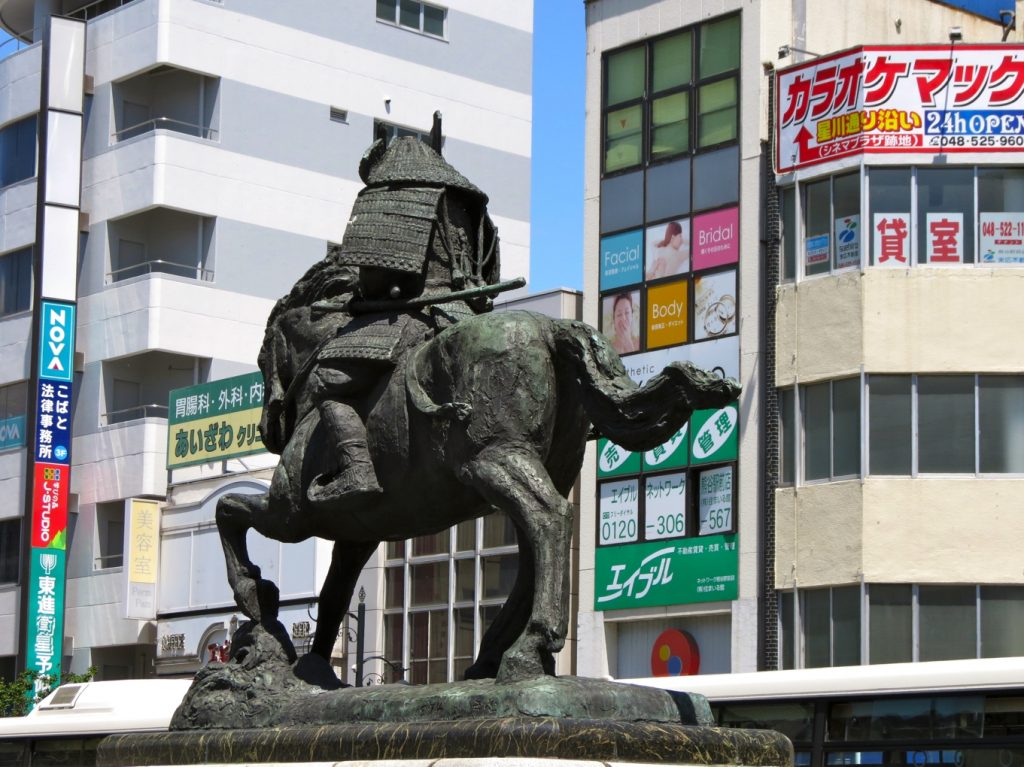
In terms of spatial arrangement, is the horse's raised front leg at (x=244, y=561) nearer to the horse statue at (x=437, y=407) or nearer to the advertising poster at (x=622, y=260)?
the horse statue at (x=437, y=407)

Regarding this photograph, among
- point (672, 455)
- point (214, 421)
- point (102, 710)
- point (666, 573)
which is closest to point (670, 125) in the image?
point (672, 455)

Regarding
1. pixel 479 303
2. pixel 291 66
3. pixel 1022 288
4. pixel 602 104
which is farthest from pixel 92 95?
pixel 479 303

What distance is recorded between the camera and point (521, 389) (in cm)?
1002

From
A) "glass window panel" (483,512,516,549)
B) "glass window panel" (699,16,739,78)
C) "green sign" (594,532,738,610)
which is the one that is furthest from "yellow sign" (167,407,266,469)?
"glass window panel" (699,16,739,78)

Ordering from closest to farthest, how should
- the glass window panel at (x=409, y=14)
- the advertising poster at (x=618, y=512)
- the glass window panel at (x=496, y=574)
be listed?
1. the advertising poster at (x=618, y=512)
2. the glass window panel at (x=496, y=574)
3. the glass window panel at (x=409, y=14)

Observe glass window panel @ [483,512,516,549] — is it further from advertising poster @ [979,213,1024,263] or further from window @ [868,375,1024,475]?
advertising poster @ [979,213,1024,263]

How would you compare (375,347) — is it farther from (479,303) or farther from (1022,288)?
(1022,288)

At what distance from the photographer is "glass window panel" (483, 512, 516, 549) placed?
1528 inches

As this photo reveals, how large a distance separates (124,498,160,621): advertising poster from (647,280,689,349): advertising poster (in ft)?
45.8

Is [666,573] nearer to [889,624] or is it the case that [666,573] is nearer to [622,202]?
[889,624]

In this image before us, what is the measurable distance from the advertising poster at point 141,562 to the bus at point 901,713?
29396 millimetres

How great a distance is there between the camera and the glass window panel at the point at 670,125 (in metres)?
37.3

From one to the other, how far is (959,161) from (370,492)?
80.2 feet

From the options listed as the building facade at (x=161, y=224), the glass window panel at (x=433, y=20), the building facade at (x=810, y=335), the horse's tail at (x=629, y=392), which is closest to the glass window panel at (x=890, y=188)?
the building facade at (x=810, y=335)
